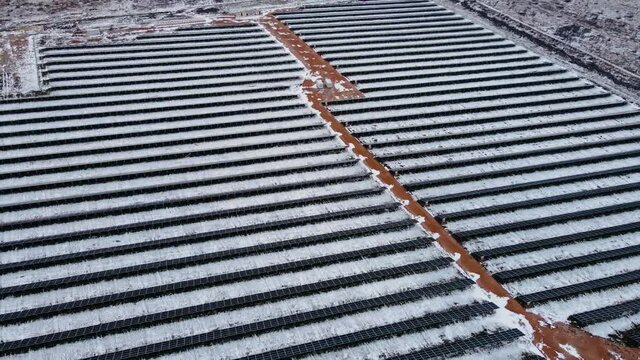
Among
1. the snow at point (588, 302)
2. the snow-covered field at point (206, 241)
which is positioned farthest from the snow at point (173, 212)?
the snow at point (588, 302)

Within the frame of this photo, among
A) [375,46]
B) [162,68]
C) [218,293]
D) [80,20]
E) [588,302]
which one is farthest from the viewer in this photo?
[80,20]

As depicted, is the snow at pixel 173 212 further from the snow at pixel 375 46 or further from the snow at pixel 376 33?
the snow at pixel 376 33

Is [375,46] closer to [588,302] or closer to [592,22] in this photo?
[592,22]

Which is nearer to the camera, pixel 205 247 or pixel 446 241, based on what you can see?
pixel 205 247

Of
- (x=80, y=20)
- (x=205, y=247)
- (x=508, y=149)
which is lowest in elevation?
(x=205, y=247)

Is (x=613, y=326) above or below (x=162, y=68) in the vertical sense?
below

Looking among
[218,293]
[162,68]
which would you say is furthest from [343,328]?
[162,68]

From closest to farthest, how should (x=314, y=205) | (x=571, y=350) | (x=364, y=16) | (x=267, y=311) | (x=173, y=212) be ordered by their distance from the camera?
1. (x=571, y=350)
2. (x=267, y=311)
3. (x=173, y=212)
4. (x=314, y=205)
5. (x=364, y=16)

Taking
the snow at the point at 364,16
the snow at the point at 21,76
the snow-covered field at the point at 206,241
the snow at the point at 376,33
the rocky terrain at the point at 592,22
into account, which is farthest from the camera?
the snow at the point at 364,16

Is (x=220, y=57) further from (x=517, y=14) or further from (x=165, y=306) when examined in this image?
(x=517, y=14)

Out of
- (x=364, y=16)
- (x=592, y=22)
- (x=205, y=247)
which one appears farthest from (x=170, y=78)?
(x=592, y=22)
